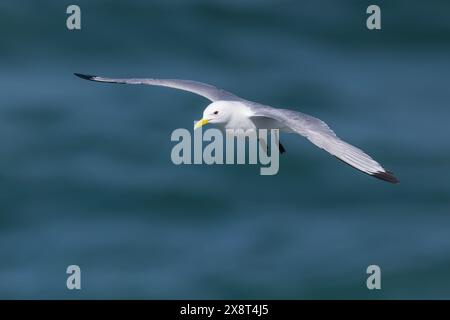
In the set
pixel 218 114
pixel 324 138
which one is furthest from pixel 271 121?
pixel 324 138

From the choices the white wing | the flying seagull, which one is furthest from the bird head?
the white wing

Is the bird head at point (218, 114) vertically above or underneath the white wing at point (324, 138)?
above

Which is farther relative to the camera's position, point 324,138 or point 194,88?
point 194,88

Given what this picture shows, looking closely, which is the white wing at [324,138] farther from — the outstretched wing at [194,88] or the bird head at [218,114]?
the outstretched wing at [194,88]

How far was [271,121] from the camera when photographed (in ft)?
29.9

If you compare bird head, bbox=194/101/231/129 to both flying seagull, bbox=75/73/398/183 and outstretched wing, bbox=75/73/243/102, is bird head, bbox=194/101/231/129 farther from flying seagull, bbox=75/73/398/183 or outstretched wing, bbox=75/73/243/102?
outstretched wing, bbox=75/73/243/102

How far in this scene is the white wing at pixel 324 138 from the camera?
7.83 m

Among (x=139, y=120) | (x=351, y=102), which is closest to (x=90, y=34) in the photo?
(x=139, y=120)

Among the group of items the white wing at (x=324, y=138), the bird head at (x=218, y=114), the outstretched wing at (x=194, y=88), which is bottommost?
the white wing at (x=324, y=138)

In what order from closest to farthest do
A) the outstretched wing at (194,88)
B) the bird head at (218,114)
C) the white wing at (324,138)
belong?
the white wing at (324,138) < the bird head at (218,114) < the outstretched wing at (194,88)

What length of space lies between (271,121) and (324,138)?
853 mm

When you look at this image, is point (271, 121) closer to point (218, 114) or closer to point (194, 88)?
point (218, 114)

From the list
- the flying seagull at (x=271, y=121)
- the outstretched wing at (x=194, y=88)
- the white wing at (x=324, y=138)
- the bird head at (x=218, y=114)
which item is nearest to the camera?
the white wing at (x=324, y=138)

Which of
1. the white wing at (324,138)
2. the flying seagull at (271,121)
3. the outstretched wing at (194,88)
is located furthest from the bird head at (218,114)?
the outstretched wing at (194,88)
